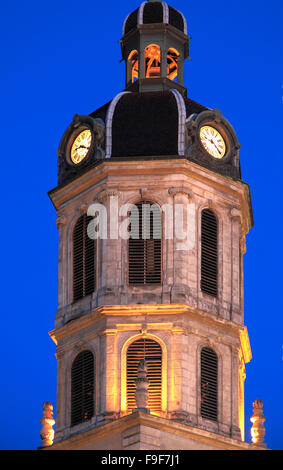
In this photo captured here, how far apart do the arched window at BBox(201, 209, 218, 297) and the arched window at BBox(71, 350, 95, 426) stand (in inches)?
258

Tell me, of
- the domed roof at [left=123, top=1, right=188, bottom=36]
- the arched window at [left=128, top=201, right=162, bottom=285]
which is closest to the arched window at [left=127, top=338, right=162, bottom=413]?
the arched window at [left=128, top=201, right=162, bottom=285]

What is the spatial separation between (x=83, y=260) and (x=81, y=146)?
600 centimetres

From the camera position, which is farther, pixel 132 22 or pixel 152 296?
pixel 132 22

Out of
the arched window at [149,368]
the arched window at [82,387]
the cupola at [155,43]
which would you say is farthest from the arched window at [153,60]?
the arched window at [82,387]

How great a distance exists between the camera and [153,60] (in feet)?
356

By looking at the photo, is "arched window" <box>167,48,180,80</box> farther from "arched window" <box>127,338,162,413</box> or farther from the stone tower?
"arched window" <box>127,338,162,413</box>

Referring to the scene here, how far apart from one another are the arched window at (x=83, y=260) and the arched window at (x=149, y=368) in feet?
13.3

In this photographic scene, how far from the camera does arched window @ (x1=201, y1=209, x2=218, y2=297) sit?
328ft

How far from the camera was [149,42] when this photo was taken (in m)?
108

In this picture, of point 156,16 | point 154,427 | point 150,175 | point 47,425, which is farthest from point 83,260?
point 156,16
